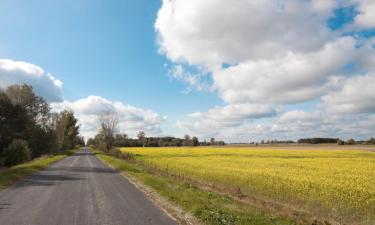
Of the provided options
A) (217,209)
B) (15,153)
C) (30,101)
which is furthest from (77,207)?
(30,101)

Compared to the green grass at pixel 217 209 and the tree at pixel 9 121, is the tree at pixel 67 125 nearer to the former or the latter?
the tree at pixel 9 121

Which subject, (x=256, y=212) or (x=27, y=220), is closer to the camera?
(x=27, y=220)

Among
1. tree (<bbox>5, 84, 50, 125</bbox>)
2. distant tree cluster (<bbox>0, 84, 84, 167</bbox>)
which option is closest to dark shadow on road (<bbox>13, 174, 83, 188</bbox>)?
distant tree cluster (<bbox>0, 84, 84, 167</bbox>)

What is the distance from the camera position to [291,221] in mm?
11305

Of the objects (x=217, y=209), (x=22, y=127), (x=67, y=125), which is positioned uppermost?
(x=67, y=125)

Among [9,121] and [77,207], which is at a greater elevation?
[9,121]

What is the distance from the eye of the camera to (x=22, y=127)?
5544cm

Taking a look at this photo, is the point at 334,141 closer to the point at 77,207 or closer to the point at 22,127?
the point at 22,127

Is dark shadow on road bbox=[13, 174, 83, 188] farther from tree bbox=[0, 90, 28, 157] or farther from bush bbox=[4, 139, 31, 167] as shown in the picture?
tree bbox=[0, 90, 28, 157]

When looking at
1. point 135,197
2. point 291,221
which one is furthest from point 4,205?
point 291,221

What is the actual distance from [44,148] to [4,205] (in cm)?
6425

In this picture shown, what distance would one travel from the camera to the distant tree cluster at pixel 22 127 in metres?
46.4

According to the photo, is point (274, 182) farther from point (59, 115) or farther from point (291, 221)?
point (59, 115)

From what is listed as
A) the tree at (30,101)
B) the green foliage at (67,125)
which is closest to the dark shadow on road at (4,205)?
the tree at (30,101)
